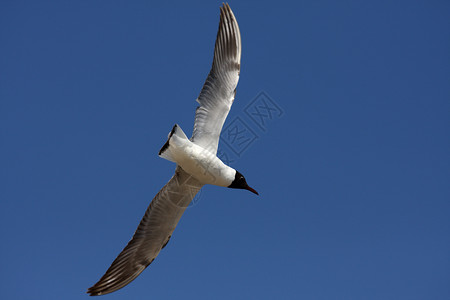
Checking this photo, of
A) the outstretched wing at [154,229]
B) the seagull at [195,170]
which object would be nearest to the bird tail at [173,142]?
the seagull at [195,170]

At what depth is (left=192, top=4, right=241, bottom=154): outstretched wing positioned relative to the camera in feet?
24.7

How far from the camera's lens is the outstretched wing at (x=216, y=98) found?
7520 millimetres

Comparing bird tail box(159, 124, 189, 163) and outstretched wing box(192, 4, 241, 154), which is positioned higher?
outstretched wing box(192, 4, 241, 154)

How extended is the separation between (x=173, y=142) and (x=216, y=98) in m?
1.25

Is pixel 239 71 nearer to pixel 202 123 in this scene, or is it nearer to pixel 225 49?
pixel 225 49

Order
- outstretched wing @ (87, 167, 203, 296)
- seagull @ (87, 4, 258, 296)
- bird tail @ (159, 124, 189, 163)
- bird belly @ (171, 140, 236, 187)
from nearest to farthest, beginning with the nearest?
bird tail @ (159, 124, 189, 163), bird belly @ (171, 140, 236, 187), seagull @ (87, 4, 258, 296), outstretched wing @ (87, 167, 203, 296)

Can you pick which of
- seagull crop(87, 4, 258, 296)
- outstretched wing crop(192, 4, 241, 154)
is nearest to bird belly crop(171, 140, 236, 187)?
seagull crop(87, 4, 258, 296)

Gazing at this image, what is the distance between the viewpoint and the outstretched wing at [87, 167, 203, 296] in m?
7.82

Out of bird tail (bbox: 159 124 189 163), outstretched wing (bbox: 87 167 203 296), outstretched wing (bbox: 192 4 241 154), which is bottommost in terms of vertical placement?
outstretched wing (bbox: 87 167 203 296)

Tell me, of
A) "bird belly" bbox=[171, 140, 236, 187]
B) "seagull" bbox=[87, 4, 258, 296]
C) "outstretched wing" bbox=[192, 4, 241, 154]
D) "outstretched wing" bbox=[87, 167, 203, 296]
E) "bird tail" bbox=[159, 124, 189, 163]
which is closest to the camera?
"bird tail" bbox=[159, 124, 189, 163]

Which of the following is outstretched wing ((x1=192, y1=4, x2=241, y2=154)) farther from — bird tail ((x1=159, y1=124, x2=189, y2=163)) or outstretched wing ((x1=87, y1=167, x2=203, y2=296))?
outstretched wing ((x1=87, y1=167, x2=203, y2=296))

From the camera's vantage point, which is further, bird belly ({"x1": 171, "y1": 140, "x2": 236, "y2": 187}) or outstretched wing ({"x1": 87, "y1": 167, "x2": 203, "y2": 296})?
outstretched wing ({"x1": 87, "y1": 167, "x2": 203, "y2": 296})

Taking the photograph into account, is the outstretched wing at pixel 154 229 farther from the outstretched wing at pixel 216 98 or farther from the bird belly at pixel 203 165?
the outstretched wing at pixel 216 98

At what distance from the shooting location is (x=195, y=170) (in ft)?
24.5
